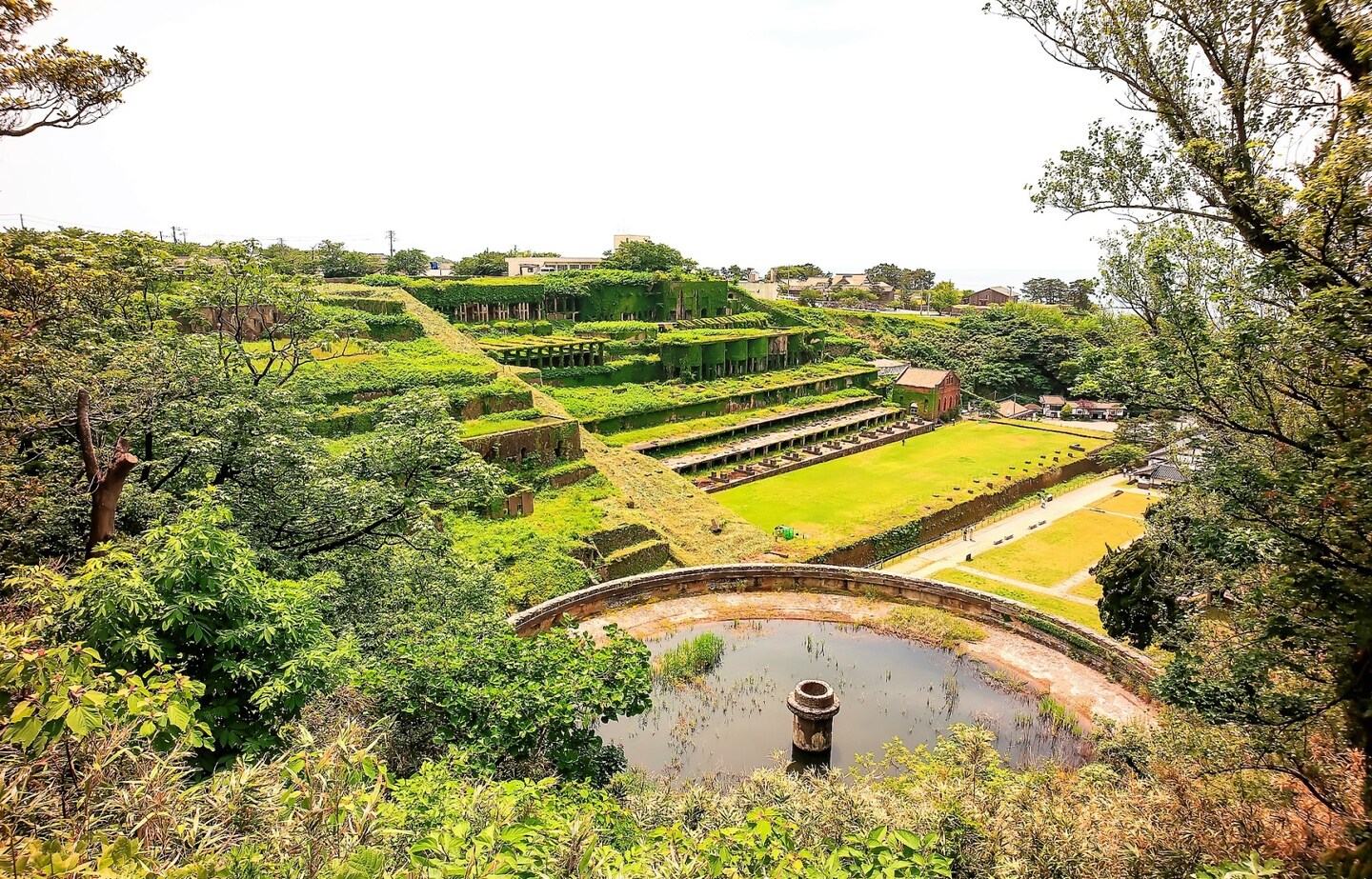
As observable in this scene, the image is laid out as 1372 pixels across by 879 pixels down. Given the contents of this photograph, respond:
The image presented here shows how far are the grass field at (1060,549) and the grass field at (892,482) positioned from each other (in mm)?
3853

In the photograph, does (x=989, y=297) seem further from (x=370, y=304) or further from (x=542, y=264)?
(x=370, y=304)

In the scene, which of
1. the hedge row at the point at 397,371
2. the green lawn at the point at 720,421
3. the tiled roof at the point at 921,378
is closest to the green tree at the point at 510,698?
the hedge row at the point at 397,371

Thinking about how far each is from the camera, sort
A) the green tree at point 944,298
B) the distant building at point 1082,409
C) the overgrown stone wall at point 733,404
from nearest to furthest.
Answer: the overgrown stone wall at point 733,404, the distant building at point 1082,409, the green tree at point 944,298

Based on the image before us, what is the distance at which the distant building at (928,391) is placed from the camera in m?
50.1

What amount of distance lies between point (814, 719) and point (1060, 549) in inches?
845

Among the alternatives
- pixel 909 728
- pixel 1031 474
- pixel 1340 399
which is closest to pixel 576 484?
pixel 909 728

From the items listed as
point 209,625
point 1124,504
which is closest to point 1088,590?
point 1124,504

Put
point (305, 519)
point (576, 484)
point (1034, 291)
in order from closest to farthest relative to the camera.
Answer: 1. point (305, 519)
2. point (576, 484)
3. point (1034, 291)

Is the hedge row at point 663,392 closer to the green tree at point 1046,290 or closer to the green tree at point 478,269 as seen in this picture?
the green tree at point 478,269

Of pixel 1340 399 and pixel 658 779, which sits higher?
pixel 1340 399

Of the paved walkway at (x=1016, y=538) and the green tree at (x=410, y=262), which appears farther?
the green tree at (x=410, y=262)

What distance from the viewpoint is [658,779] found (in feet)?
32.7

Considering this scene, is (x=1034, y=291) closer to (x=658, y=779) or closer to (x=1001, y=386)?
(x=1001, y=386)

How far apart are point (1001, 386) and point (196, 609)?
194 ft
